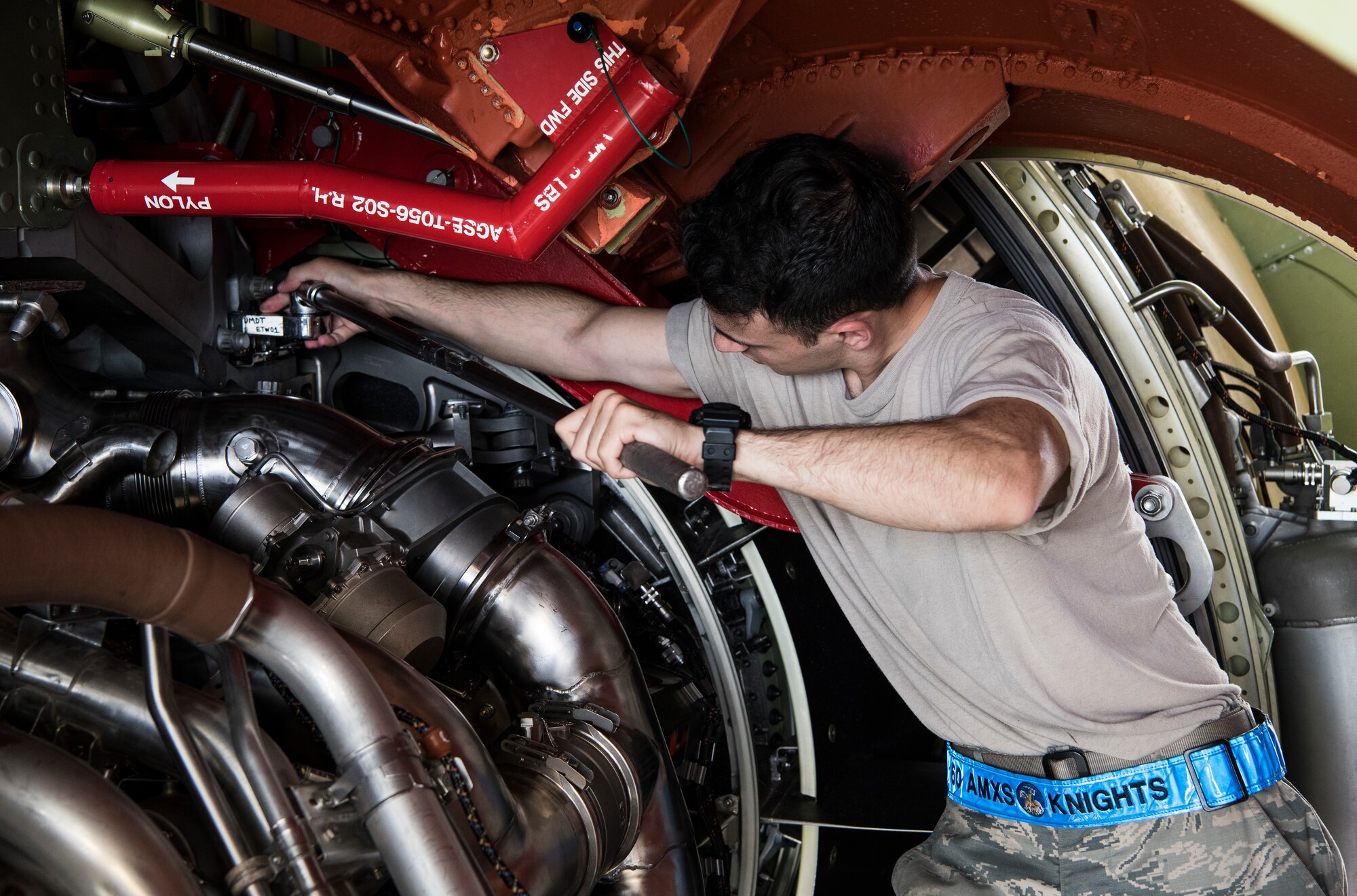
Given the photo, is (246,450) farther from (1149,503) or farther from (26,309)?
(1149,503)

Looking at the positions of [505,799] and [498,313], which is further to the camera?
[498,313]

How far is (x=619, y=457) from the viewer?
1.60m

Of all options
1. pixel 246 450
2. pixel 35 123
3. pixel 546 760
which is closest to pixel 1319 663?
pixel 546 760

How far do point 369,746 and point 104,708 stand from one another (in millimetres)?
332

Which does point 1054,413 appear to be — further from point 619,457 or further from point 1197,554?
point 1197,554

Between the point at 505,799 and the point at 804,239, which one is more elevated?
the point at 804,239

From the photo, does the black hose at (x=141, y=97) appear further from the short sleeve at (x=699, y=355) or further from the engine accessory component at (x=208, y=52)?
the short sleeve at (x=699, y=355)

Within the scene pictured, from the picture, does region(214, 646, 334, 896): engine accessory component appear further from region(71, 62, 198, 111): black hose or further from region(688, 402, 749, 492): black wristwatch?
region(71, 62, 198, 111): black hose

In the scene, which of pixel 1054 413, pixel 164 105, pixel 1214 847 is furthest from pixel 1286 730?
pixel 164 105

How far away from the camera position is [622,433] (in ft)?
5.16

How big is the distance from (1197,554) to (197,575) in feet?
6.20

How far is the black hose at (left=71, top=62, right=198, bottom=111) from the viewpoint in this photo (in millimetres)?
1810

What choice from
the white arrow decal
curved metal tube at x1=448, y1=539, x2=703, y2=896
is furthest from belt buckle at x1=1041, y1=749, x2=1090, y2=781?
the white arrow decal

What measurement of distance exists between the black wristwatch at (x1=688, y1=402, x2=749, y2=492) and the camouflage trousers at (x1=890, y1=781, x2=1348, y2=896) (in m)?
0.91
